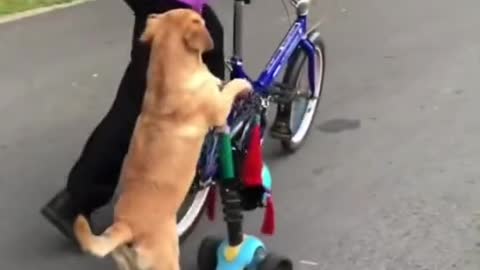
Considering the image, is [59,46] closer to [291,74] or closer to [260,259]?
[291,74]

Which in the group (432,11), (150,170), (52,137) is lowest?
(432,11)

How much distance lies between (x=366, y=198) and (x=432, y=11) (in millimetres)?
3794

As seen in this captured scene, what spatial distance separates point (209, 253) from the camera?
444 cm

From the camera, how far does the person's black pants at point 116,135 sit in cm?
457

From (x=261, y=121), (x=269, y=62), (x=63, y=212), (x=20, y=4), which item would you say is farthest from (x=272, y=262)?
(x=20, y=4)

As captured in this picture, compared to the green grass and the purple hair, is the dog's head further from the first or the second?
the green grass

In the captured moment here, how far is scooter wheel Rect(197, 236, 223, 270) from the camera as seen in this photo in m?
4.44

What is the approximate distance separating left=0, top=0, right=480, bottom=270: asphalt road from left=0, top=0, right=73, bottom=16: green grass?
199mm

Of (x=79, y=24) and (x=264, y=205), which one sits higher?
(x=264, y=205)

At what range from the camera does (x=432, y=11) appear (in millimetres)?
8805

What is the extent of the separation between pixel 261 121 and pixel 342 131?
61.2 inches

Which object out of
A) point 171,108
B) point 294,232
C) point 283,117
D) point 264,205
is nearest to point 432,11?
point 283,117

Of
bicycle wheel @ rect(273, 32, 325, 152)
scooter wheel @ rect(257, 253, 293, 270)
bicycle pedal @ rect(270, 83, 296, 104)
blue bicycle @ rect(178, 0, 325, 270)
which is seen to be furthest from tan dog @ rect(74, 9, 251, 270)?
bicycle wheel @ rect(273, 32, 325, 152)

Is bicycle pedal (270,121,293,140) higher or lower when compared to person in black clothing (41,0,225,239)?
lower
